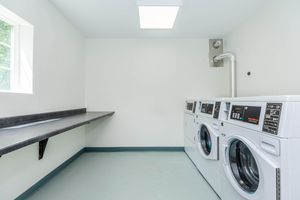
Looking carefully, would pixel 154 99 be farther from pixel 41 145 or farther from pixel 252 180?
pixel 252 180

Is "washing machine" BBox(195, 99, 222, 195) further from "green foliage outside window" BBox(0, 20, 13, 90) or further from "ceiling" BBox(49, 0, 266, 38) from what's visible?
"green foliage outside window" BBox(0, 20, 13, 90)

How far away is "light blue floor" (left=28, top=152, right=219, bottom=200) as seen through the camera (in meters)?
2.03

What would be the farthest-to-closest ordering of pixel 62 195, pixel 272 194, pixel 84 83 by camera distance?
pixel 84 83 → pixel 62 195 → pixel 272 194

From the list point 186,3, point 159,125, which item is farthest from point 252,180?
point 159,125

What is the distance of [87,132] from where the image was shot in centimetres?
365

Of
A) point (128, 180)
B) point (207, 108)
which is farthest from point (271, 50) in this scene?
point (128, 180)

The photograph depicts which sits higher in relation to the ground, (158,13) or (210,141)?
(158,13)

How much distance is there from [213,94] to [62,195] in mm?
3042

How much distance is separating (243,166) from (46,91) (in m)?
2.30

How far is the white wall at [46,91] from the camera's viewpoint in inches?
68.3

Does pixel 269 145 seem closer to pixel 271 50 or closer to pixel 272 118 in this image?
pixel 272 118

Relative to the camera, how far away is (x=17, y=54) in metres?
2.00

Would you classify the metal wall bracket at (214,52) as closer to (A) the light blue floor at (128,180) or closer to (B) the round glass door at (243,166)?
(A) the light blue floor at (128,180)

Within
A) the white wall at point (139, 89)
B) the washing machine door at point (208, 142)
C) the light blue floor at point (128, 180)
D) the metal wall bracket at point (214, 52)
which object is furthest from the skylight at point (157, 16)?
the light blue floor at point (128, 180)
